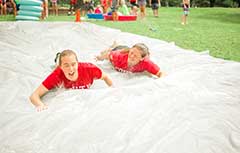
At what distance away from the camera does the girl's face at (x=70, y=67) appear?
2512 millimetres

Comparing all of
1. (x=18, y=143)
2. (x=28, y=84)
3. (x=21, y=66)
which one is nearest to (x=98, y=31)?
Result: (x=21, y=66)

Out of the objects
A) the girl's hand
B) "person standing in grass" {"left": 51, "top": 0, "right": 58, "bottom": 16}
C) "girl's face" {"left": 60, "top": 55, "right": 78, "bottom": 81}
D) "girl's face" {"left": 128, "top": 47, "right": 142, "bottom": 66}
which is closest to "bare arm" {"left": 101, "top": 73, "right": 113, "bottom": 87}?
"girl's face" {"left": 60, "top": 55, "right": 78, "bottom": 81}

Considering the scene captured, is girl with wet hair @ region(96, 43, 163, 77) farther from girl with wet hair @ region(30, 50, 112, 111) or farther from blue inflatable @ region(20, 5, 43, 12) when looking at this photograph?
blue inflatable @ region(20, 5, 43, 12)

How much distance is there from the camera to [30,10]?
8.63 meters

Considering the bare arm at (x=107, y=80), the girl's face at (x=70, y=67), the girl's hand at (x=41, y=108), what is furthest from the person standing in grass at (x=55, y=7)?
the girl's hand at (x=41, y=108)

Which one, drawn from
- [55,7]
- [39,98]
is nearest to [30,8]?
[55,7]

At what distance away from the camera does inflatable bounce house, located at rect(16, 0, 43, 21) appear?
8516 millimetres

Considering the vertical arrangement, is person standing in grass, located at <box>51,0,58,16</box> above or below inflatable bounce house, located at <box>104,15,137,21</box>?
above

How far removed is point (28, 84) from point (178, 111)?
142 centimetres

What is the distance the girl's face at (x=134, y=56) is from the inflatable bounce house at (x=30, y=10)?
19.1 feet

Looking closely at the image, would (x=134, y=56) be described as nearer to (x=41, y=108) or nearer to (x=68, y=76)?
(x=68, y=76)

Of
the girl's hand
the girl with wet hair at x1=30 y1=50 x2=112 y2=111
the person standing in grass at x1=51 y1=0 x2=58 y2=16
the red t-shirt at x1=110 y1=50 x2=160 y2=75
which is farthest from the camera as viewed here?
the person standing in grass at x1=51 y1=0 x2=58 y2=16

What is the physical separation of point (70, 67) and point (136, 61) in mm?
918

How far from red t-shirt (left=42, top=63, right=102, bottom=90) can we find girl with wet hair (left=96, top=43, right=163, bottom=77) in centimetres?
57
